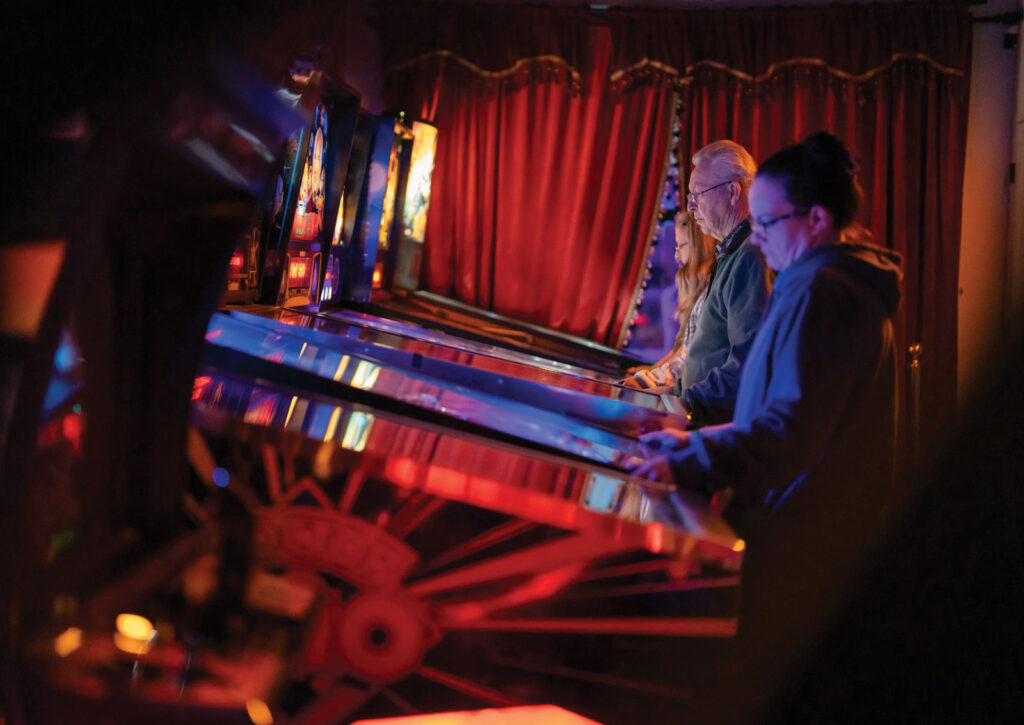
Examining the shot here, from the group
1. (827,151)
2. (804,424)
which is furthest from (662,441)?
(827,151)

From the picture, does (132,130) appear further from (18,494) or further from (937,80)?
(937,80)

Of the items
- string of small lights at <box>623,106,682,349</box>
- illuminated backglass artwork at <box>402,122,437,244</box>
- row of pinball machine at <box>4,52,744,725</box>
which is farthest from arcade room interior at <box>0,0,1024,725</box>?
string of small lights at <box>623,106,682,349</box>

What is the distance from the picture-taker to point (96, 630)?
59cm

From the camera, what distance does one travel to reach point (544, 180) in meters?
3.51

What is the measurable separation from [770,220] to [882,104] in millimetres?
2777

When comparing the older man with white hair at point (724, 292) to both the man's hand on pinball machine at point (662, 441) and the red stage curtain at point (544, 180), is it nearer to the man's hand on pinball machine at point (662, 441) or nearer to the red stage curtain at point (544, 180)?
the man's hand on pinball machine at point (662, 441)

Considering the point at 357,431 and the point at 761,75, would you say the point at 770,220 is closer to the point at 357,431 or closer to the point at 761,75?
the point at 357,431

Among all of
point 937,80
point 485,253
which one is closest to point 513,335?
point 485,253

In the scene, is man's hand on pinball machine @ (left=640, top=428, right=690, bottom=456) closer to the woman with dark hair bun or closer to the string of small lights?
the woman with dark hair bun

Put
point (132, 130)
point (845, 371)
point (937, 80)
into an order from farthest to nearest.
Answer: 1. point (937, 80)
2. point (845, 371)
3. point (132, 130)

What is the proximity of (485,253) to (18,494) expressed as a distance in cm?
318

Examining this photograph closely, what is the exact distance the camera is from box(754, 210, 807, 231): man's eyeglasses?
94 cm

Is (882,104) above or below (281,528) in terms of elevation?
above

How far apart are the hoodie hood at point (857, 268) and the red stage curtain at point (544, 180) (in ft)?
8.41
